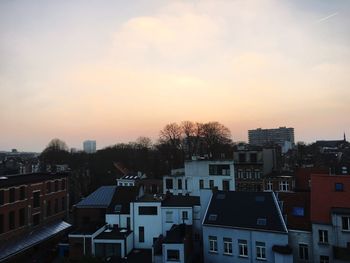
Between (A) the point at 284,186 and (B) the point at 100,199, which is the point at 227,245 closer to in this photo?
(B) the point at 100,199

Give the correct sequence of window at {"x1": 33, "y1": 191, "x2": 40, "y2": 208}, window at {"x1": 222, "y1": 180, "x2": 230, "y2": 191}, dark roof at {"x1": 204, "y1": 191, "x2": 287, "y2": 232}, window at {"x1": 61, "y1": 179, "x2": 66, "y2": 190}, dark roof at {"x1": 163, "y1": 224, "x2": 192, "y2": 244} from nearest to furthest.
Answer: dark roof at {"x1": 204, "y1": 191, "x2": 287, "y2": 232} → dark roof at {"x1": 163, "y1": 224, "x2": 192, "y2": 244} → window at {"x1": 33, "y1": 191, "x2": 40, "y2": 208} → window at {"x1": 222, "y1": 180, "x2": 230, "y2": 191} → window at {"x1": 61, "y1": 179, "x2": 66, "y2": 190}

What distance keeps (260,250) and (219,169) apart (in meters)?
21.5

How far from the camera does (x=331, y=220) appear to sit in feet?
97.1

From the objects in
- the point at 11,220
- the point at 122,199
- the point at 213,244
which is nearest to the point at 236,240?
the point at 213,244

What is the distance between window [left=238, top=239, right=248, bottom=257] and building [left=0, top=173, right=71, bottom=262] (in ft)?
70.4

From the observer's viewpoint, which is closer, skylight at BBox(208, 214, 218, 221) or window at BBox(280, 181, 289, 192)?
skylight at BBox(208, 214, 218, 221)

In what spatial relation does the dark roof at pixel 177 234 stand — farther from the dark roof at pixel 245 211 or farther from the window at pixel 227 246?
the window at pixel 227 246

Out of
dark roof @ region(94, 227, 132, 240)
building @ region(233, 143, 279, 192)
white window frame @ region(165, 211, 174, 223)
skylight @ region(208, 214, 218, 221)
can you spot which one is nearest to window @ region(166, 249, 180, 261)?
skylight @ region(208, 214, 218, 221)

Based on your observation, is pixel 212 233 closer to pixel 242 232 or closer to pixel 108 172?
pixel 242 232

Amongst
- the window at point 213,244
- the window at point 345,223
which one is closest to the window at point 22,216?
the window at point 213,244

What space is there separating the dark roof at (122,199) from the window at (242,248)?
1347cm

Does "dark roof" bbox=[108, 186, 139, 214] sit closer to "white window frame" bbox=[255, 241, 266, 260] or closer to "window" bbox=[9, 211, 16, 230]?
"window" bbox=[9, 211, 16, 230]

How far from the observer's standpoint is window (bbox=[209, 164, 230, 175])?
5119cm

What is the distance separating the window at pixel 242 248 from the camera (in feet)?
103
